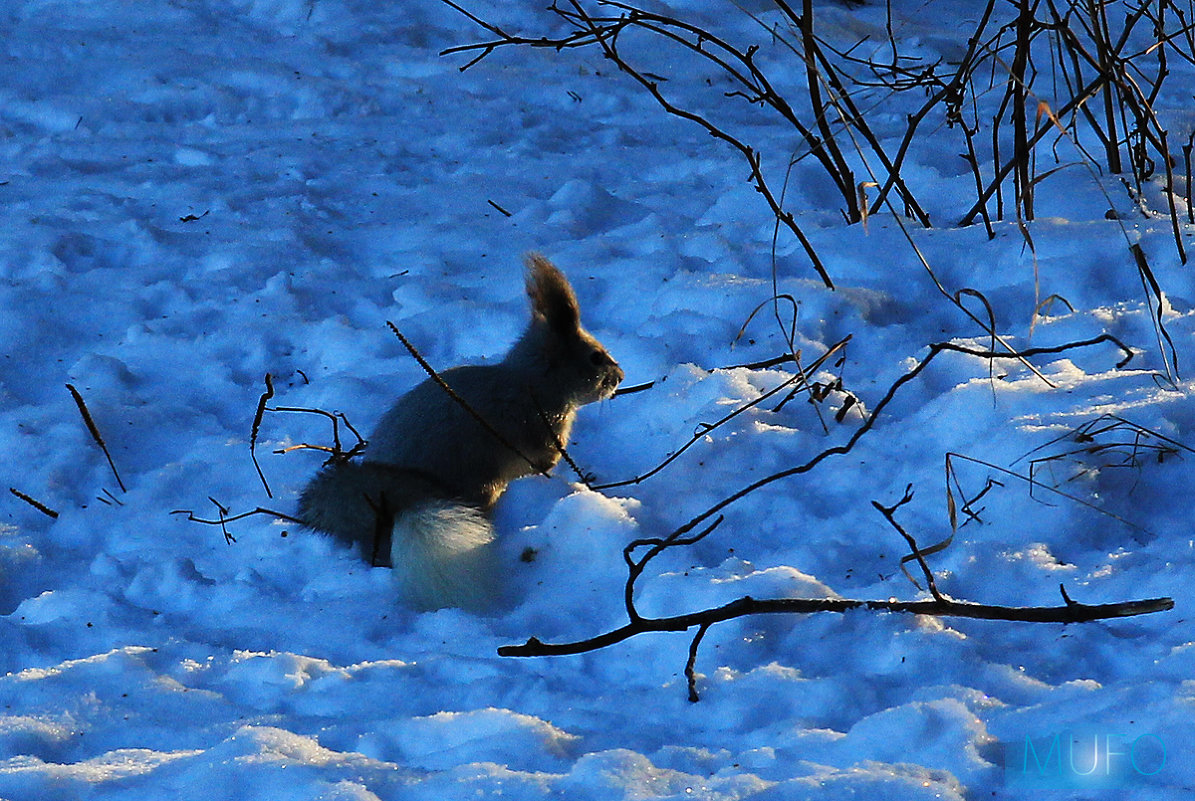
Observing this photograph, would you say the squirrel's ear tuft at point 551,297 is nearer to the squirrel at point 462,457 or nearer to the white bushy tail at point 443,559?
the squirrel at point 462,457

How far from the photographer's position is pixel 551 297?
122 inches

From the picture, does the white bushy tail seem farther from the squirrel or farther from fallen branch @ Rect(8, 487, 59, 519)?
fallen branch @ Rect(8, 487, 59, 519)

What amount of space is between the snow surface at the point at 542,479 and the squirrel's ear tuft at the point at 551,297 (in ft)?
0.90

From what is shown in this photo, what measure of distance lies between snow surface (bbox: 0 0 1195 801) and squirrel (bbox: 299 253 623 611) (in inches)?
3.2

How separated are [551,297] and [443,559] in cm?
103

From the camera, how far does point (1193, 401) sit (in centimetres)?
244

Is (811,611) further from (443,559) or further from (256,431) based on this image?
(256,431)

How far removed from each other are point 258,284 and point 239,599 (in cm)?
176

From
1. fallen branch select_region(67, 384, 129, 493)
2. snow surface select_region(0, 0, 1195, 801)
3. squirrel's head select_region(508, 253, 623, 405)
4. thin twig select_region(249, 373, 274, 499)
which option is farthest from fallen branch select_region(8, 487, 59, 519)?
squirrel's head select_region(508, 253, 623, 405)

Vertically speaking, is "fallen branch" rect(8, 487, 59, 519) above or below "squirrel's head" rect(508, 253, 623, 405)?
below

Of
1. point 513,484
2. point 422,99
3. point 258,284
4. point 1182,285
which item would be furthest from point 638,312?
point 422,99

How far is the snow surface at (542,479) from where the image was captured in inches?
67.9

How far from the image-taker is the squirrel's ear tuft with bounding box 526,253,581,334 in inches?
120

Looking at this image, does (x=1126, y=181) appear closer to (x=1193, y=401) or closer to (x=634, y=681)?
(x=1193, y=401)
